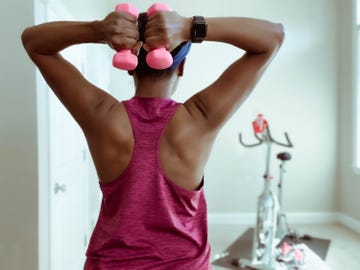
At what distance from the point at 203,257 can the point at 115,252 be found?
18cm

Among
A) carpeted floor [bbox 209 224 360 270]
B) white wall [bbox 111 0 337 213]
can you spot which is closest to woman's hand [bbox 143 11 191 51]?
carpeted floor [bbox 209 224 360 270]

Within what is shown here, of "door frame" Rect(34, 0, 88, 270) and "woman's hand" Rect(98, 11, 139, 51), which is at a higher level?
"woman's hand" Rect(98, 11, 139, 51)

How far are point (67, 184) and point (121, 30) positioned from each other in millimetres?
1654

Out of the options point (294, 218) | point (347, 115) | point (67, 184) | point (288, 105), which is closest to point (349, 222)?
point (294, 218)

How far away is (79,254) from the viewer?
2508mm

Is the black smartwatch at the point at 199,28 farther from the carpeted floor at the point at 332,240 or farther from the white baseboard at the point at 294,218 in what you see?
the white baseboard at the point at 294,218

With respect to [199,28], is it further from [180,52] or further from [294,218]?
[294,218]

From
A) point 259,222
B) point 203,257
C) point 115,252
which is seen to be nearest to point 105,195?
point 115,252

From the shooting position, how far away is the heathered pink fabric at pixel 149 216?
0.67 metres

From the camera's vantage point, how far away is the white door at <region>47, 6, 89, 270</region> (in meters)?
1.69

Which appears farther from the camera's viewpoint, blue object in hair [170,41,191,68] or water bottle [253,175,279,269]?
water bottle [253,175,279,269]

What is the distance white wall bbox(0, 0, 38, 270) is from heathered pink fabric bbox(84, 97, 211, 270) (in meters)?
0.87

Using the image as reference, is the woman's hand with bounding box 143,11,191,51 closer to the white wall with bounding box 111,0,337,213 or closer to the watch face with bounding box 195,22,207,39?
the watch face with bounding box 195,22,207,39

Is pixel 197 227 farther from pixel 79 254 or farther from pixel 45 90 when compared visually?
pixel 79 254
